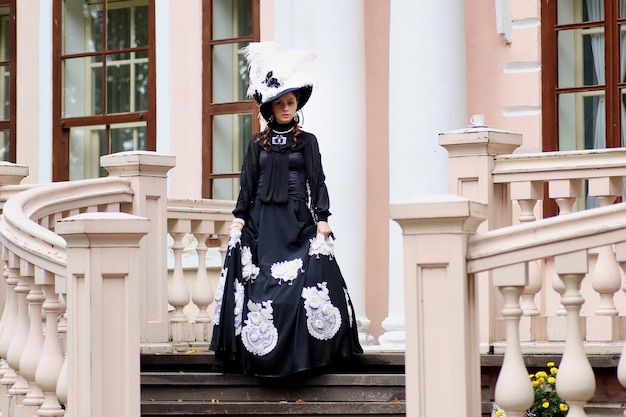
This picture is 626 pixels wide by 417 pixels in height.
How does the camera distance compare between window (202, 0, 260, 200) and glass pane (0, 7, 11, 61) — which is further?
glass pane (0, 7, 11, 61)

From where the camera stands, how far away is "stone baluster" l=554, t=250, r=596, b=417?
13.6 ft

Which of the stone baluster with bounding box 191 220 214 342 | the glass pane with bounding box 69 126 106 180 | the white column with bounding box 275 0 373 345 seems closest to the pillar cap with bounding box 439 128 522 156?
the white column with bounding box 275 0 373 345

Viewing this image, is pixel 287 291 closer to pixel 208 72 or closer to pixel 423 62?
pixel 423 62

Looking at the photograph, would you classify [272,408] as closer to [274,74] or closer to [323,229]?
[323,229]

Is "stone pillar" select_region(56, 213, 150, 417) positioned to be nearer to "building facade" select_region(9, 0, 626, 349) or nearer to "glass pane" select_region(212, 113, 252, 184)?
"building facade" select_region(9, 0, 626, 349)

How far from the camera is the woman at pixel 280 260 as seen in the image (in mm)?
6473

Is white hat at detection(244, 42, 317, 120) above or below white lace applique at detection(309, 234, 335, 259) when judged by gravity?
above

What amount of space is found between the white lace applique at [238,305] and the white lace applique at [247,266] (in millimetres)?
50

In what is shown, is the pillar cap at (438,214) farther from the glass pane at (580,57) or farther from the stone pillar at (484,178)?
the glass pane at (580,57)

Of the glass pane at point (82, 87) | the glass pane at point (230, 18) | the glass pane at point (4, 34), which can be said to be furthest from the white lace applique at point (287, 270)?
the glass pane at point (4, 34)

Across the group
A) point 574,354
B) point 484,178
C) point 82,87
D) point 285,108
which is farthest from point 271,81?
point 82,87

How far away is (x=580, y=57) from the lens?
334 inches

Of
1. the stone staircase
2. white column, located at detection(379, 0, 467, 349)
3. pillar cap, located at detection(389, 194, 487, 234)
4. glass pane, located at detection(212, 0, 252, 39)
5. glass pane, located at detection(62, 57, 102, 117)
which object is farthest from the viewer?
glass pane, located at detection(62, 57, 102, 117)

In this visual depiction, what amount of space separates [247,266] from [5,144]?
14.5 feet
